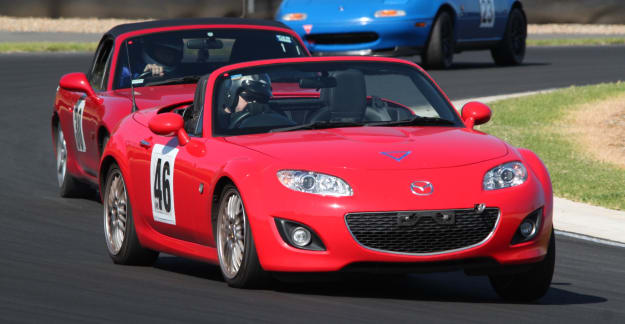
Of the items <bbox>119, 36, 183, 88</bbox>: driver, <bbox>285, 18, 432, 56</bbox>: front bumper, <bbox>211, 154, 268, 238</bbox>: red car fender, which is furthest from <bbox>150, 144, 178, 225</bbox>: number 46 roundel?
<bbox>285, 18, 432, 56</bbox>: front bumper

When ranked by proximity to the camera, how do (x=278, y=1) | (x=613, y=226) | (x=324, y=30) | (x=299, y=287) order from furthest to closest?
(x=278, y=1)
(x=324, y=30)
(x=613, y=226)
(x=299, y=287)

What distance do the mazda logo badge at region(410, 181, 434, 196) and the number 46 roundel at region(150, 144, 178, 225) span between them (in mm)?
1758

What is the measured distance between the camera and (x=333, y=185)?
7590 mm

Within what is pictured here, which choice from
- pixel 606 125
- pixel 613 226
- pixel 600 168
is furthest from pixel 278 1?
pixel 613 226

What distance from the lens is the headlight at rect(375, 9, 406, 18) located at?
23.5m

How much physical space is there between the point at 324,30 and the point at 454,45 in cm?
288

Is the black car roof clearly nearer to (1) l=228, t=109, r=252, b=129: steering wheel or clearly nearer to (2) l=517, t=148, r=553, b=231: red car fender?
(1) l=228, t=109, r=252, b=129: steering wheel

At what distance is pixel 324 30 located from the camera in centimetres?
2341

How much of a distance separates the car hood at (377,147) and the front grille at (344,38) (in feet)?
49.5

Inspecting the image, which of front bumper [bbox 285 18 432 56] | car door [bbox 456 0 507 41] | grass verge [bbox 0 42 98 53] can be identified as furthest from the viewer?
grass verge [bbox 0 42 98 53]

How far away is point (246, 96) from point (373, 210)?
5.60 ft

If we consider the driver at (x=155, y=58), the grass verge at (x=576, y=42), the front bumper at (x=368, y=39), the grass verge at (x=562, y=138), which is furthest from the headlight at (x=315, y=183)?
the grass verge at (x=576, y=42)

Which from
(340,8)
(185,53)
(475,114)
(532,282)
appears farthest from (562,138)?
(532,282)

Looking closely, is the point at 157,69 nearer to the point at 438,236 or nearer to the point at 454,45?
the point at 438,236
